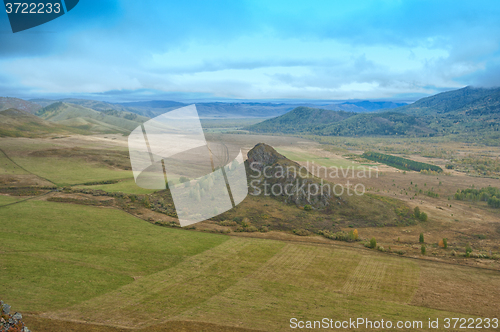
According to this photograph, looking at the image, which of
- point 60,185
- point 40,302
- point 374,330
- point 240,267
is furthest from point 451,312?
point 60,185

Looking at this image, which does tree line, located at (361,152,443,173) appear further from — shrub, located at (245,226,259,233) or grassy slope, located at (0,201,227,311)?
grassy slope, located at (0,201,227,311)

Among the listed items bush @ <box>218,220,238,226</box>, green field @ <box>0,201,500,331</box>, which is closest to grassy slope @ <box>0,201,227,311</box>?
green field @ <box>0,201,500,331</box>

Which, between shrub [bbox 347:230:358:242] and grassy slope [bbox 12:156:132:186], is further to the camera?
grassy slope [bbox 12:156:132:186]

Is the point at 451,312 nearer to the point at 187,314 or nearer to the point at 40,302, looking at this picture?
the point at 187,314

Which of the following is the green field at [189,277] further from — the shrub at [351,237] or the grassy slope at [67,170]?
the grassy slope at [67,170]

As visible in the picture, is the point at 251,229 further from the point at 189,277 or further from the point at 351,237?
the point at 189,277

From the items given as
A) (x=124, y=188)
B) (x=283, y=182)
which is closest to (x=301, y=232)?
(x=283, y=182)

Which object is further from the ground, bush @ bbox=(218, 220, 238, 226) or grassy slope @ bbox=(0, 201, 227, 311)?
grassy slope @ bbox=(0, 201, 227, 311)

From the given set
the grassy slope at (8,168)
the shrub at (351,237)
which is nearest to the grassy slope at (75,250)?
the shrub at (351,237)
